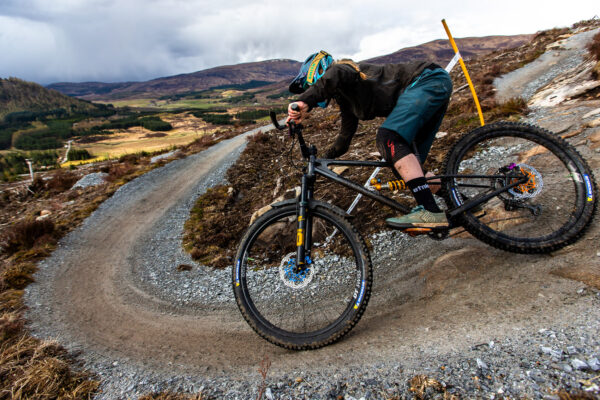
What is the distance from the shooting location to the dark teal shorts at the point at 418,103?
3.59 m

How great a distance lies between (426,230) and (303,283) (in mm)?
1698

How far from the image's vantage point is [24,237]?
9750 millimetres

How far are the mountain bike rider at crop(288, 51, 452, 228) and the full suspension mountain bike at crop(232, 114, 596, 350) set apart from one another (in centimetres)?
27

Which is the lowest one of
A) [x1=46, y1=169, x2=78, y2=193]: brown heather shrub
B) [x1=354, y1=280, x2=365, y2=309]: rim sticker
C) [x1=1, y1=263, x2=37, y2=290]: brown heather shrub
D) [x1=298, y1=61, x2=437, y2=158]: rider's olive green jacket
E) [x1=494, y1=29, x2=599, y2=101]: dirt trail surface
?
[x1=46, y1=169, x2=78, y2=193]: brown heather shrub

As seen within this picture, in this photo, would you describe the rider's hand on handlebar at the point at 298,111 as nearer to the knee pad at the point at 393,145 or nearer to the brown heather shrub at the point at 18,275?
the knee pad at the point at 393,145

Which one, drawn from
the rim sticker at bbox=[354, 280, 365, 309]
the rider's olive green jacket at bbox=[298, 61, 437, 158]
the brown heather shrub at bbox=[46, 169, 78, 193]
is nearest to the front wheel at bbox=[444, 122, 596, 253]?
the rider's olive green jacket at bbox=[298, 61, 437, 158]

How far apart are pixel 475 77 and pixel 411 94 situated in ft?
65.1

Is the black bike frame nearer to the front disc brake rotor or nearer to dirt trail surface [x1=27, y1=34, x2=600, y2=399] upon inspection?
the front disc brake rotor

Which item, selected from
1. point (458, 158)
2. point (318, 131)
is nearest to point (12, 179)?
point (318, 131)

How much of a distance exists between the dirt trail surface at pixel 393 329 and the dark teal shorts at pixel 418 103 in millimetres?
2173

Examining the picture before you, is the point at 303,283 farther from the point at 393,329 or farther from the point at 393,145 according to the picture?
the point at 393,145

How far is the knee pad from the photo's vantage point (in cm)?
363

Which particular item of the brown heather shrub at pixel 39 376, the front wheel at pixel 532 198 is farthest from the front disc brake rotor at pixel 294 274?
the brown heather shrub at pixel 39 376

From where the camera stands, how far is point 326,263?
5.74 metres
